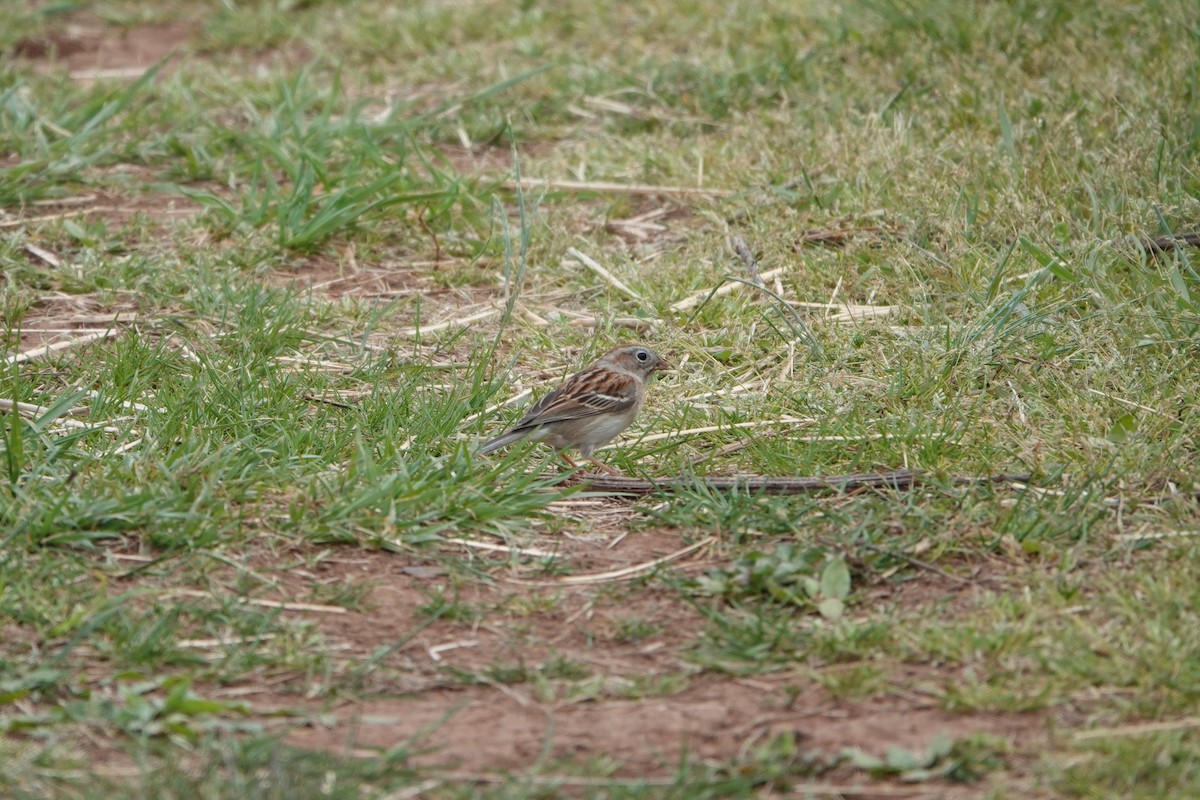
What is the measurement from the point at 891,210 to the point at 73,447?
13.2 feet

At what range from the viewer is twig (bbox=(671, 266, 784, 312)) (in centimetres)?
684

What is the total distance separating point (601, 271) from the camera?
7.17 m

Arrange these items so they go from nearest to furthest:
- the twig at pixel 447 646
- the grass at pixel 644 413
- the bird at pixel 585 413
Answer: the grass at pixel 644 413, the twig at pixel 447 646, the bird at pixel 585 413

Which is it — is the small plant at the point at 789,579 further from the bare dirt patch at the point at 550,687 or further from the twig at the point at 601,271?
the twig at the point at 601,271

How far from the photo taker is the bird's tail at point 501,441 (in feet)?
17.7

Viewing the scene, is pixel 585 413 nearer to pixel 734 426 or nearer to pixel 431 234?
pixel 734 426

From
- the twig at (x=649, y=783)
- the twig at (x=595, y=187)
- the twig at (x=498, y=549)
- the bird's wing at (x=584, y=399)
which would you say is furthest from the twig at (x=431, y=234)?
the twig at (x=649, y=783)

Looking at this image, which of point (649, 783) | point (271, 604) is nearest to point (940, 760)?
point (649, 783)

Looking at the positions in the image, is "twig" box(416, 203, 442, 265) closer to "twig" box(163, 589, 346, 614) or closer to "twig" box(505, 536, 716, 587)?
"twig" box(505, 536, 716, 587)

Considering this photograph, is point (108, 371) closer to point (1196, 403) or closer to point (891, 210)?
point (891, 210)

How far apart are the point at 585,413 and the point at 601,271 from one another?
173 cm

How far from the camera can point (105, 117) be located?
870 centimetres

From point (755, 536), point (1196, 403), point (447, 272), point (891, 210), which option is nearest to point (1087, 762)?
point (755, 536)

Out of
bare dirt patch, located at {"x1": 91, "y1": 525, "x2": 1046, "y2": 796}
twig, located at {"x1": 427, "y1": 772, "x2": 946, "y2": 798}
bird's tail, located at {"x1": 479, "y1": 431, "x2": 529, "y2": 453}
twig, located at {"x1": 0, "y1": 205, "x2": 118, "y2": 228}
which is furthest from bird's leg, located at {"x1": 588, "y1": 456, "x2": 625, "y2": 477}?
twig, located at {"x1": 0, "y1": 205, "x2": 118, "y2": 228}
